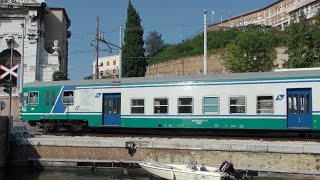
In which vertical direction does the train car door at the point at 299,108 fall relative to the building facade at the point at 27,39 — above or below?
below

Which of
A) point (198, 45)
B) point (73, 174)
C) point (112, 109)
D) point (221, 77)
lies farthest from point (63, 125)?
point (198, 45)

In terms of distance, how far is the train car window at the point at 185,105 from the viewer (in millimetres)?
25031

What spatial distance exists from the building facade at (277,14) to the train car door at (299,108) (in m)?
65.9

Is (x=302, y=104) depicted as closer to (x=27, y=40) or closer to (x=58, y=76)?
(x=58, y=76)

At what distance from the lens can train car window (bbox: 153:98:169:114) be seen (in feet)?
83.7

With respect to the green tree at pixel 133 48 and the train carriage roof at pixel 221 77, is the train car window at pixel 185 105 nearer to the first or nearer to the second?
the train carriage roof at pixel 221 77

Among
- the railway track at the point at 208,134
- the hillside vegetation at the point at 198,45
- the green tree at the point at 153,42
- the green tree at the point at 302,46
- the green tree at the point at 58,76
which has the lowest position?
the railway track at the point at 208,134

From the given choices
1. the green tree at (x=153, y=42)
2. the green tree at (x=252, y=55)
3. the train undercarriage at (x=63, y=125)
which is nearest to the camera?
the train undercarriage at (x=63, y=125)

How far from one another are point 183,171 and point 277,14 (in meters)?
99.7

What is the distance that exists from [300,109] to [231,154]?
4.85m

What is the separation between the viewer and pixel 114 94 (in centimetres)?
2688

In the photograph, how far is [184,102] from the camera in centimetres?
2522

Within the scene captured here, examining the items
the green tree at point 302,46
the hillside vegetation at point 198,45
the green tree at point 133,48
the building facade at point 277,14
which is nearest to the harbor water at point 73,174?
the green tree at point 302,46

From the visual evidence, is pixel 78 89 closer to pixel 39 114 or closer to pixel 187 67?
pixel 39 114
